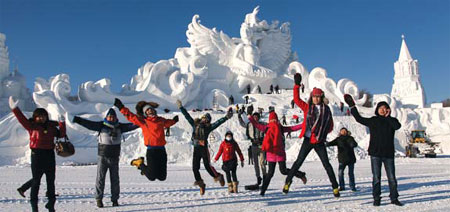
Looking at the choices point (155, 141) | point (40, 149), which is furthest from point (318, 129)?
point (40, 149)

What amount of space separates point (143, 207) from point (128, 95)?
2401 cm

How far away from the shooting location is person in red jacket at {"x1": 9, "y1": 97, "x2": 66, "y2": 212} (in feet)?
16.0

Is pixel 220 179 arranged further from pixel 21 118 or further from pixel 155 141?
pixel 21 118

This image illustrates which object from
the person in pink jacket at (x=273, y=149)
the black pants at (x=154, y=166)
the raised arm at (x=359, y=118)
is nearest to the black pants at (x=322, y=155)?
the person in pink jacket at (x=273, y=149)

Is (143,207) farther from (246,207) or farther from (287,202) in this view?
(287,202)

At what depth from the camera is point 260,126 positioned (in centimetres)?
680

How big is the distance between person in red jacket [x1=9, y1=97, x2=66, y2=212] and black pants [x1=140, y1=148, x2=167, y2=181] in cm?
121

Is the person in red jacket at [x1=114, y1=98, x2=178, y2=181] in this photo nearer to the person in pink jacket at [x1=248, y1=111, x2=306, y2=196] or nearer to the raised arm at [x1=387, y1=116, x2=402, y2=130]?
the person in pink jacket at [x1=248, y1=111, x2=306, y2=196]

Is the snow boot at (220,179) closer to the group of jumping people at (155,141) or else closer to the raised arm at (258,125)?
the group of jumping people at (155,141)

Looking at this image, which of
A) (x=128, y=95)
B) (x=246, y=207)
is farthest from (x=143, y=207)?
(x=128, y=95)

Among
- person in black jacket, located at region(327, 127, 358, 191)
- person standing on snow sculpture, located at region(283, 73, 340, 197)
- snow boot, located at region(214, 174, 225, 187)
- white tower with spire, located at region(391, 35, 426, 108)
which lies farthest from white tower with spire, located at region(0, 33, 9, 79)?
white tower with spire, located at region(391, 35, 426, 108)

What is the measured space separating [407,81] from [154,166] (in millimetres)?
42578

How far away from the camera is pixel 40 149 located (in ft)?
16.3

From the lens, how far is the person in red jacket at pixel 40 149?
16.0 feet
